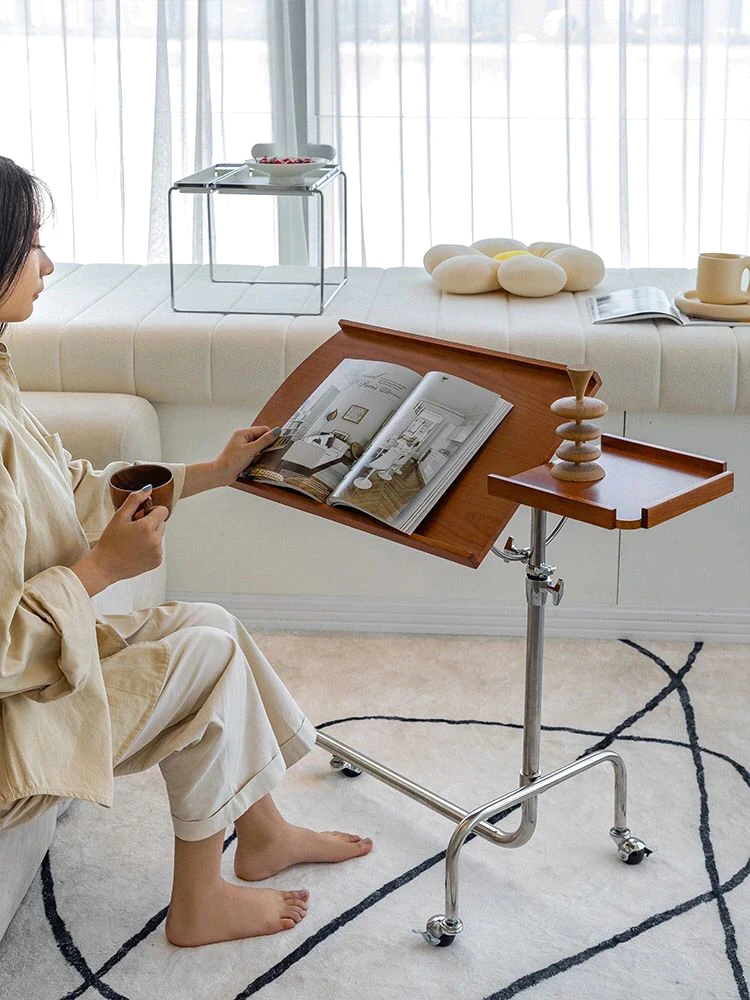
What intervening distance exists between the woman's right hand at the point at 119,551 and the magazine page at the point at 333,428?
326 mm

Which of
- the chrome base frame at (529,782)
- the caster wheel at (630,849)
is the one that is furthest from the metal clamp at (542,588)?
the caster wheel at (630,849)

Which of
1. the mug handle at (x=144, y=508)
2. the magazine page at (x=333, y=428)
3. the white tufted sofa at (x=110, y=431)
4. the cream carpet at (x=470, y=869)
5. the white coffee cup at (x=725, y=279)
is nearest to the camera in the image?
the mug handle at (x=144, y=508)

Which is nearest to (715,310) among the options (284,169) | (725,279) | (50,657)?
(725,279)

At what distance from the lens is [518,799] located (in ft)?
5.60

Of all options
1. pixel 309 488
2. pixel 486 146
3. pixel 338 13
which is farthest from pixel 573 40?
pixel 309 488

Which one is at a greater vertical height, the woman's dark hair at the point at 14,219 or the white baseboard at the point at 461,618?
the woman's dark hair at the point at 14,219

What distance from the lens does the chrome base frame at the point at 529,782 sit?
166cm

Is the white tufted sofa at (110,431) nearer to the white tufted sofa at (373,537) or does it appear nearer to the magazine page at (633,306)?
the white tufted sofa at (373,537)

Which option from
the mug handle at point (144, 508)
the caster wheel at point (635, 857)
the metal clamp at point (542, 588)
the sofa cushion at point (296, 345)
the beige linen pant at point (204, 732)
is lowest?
the caster wheel at point (635, 857)

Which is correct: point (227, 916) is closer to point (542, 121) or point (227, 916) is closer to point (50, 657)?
point (50, 657)

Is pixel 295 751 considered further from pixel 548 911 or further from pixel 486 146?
pixel 486 146

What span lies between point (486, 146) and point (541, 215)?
0.26 meters

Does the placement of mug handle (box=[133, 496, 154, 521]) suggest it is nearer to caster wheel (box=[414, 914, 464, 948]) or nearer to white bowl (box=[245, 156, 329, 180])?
caster wheel (box=[414, 914, 464, 948])

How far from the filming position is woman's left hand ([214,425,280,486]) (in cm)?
182
